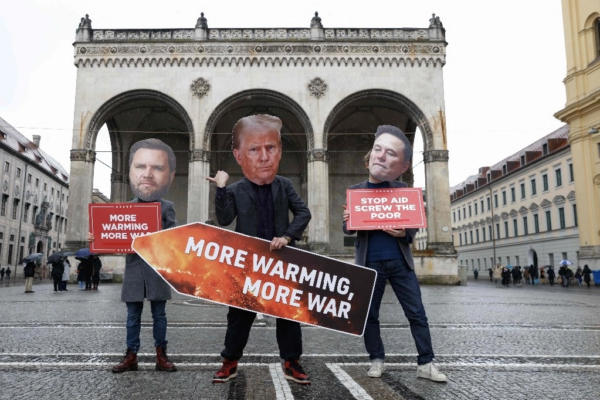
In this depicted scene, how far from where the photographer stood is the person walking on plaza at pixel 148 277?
397 centimetres

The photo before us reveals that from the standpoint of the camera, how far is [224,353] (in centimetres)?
359

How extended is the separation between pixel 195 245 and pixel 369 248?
1.52m

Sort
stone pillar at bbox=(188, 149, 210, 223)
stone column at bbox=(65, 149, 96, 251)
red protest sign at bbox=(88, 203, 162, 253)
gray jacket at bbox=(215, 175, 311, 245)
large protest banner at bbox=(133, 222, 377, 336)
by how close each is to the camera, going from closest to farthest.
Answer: large protest banner at bbox=(133, 222, 377, 336)
gray jacket at bbox=(215, 175, 311, 245)
red protest sign at bbox=(88, 203, 162, 253)
stone column at bbox=(65, 149, 96, 251)
stone pillar at bbox=(188, 149, 210, 223)

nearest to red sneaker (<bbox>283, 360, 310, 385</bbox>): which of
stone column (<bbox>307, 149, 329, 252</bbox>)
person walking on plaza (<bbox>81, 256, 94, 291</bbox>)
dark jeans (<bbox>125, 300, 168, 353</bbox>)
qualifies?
dark jeans (<bbox>125, 300, 168, 353</bbox>)

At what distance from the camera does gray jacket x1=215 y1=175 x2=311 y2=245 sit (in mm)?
3670

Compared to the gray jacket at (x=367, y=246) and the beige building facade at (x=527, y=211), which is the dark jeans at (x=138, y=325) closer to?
the gray jacket at (x=367, y=246)

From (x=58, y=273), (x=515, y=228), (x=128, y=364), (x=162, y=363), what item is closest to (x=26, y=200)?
(x=58, y=273)

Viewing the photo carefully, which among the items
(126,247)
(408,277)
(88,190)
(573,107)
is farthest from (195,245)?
(573,107)

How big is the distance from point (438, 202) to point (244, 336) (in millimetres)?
22775

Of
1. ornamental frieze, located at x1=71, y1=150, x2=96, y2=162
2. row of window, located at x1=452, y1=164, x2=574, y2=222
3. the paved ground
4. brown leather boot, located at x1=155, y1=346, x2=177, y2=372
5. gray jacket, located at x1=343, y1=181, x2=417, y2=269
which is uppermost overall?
row of window, located at x1=452, y1=164, x2=574, y2=222

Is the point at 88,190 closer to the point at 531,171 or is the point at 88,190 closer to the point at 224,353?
the point at 224,353

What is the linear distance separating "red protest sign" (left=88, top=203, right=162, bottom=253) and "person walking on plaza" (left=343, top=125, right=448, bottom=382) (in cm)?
183

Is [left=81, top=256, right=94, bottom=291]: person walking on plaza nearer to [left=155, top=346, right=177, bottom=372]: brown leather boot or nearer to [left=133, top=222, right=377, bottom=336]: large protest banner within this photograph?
[left=155, top=346, right=177, bottom=372]: brown leather boot

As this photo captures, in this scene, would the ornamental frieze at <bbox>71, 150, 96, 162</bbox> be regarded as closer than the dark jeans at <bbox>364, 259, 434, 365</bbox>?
No
